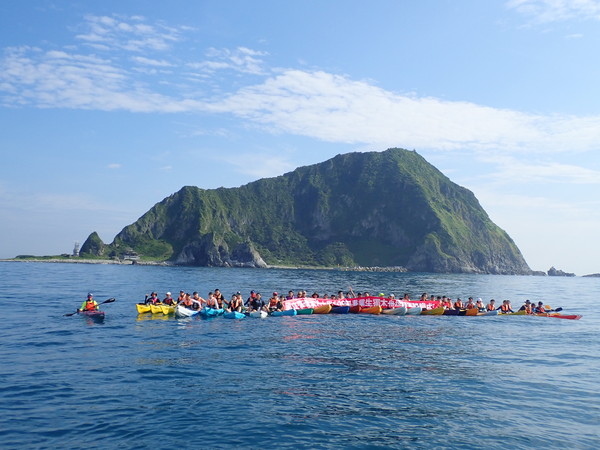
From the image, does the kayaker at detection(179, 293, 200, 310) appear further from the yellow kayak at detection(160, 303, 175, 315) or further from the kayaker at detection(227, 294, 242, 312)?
the kayaker at detection(227, 294, 242, 312)

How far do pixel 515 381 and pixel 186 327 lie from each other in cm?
2351

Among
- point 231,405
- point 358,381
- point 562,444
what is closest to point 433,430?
point 562,444

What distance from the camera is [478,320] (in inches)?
1890

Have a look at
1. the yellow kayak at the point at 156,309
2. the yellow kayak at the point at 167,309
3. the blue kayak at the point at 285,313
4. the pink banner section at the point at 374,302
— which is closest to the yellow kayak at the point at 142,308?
the yellow kayak at the point at 156,309

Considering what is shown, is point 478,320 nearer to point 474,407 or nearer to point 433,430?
point 474,407

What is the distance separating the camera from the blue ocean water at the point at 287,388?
1574 cm

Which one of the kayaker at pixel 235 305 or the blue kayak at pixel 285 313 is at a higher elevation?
the kayaker at pixel 235 305

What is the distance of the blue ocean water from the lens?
15.7 metres

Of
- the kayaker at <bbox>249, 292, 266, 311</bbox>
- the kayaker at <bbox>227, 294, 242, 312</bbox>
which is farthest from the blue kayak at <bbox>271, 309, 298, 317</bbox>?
the kayaker at <bbox>227, 294, 242, 312</bbox>

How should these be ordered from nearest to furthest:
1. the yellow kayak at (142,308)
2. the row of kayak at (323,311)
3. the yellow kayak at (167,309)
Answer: the yellow kayak at (142,308), the row of kayak at (323,311), the yellow kayak at (167,309)

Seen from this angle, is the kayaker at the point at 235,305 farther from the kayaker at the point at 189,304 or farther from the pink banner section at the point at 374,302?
the pink banner section at the point at 374,302

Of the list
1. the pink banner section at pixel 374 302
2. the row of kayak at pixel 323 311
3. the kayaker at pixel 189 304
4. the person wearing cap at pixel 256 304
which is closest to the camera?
the row of kayak at pixel 323 311

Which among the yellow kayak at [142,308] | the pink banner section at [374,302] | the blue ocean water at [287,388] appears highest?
the pink banner section at [374,302]

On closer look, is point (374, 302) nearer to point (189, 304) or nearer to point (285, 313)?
point (285, 313)
